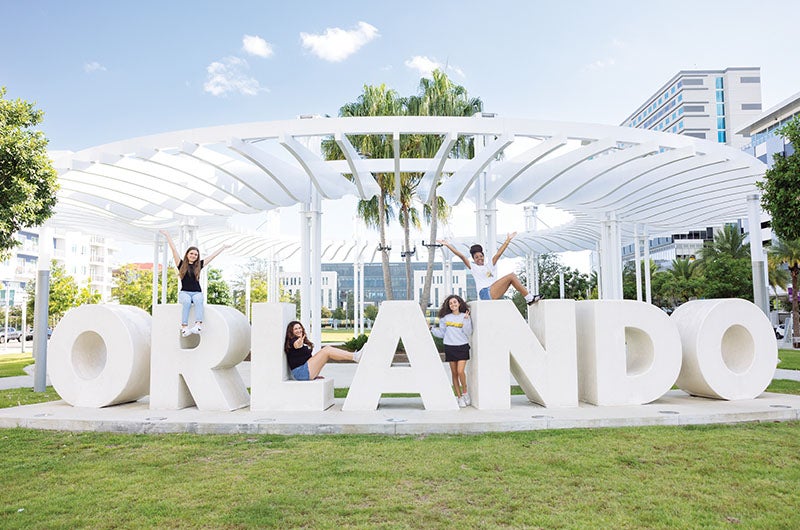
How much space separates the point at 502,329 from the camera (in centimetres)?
784

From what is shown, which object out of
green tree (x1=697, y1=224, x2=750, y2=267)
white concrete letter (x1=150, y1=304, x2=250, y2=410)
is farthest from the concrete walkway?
green tree (x1=697, y1=224, x2=750, y2=267)

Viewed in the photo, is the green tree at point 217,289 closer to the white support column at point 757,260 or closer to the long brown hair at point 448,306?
the white support column at point 757,260

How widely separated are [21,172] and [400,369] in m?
6.87

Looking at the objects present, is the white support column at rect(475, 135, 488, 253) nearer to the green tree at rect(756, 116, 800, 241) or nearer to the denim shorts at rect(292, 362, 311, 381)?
the green tree at rect(756, 116, 800, 241)

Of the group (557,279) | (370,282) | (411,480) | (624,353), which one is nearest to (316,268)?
(624,353)

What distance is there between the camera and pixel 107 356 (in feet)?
26.7

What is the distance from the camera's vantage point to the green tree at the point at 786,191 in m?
10.8

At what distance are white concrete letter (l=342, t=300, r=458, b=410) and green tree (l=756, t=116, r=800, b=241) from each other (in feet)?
25.3

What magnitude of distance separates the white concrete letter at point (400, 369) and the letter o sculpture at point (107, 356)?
3018mm

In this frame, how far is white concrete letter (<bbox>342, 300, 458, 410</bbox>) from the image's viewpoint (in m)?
7.71

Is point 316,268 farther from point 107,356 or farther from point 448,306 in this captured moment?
point 448,306

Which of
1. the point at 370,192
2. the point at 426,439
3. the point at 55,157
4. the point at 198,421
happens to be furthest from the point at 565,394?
the point at 55,157

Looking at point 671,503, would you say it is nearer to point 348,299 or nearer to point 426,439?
point 426,439

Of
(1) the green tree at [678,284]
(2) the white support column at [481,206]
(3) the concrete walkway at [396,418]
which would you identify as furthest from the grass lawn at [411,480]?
(1) the green tree at [678,284]
